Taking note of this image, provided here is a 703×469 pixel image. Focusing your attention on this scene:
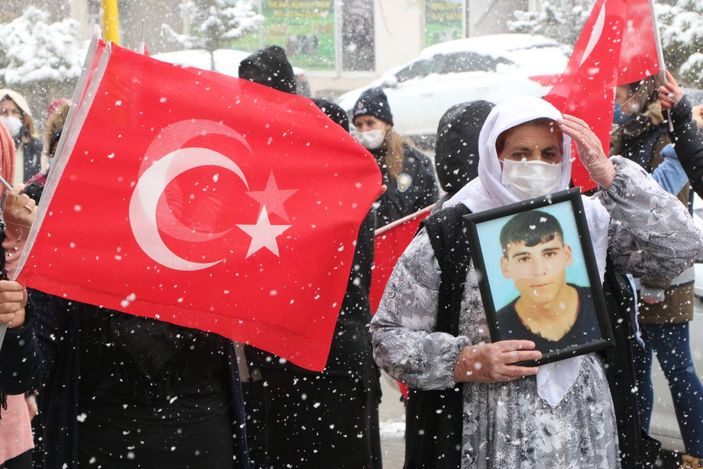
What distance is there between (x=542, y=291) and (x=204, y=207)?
3.57 feet

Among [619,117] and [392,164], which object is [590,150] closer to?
[619,117]

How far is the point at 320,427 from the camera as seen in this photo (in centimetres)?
463

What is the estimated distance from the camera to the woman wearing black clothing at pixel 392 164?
23.3 feet

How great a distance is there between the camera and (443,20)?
86.4ft

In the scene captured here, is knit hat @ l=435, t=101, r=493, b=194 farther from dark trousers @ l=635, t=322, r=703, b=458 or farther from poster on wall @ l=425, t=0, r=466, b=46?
poster on wall @ l=425, t=0, r=466, b=46

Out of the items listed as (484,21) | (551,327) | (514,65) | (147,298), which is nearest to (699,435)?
(551,327)

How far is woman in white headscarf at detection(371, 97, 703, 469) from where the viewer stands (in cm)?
305

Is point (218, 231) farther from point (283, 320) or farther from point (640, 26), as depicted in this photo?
point (640, 26)

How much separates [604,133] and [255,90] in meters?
1.59

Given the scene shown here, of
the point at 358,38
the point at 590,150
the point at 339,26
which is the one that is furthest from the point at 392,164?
the point at 358,38

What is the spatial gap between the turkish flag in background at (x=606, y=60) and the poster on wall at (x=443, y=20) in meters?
21.8

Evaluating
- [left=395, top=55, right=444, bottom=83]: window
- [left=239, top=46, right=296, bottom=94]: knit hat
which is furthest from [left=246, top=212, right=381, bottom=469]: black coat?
[left=395, top=55, right=444, bottom=83]: window

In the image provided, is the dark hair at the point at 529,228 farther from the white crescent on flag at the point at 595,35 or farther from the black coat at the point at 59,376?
the white crescent on flag at the point at 595,35

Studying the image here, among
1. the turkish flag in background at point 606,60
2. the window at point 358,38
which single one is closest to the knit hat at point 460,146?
the turkish flag in background at point 606,60
